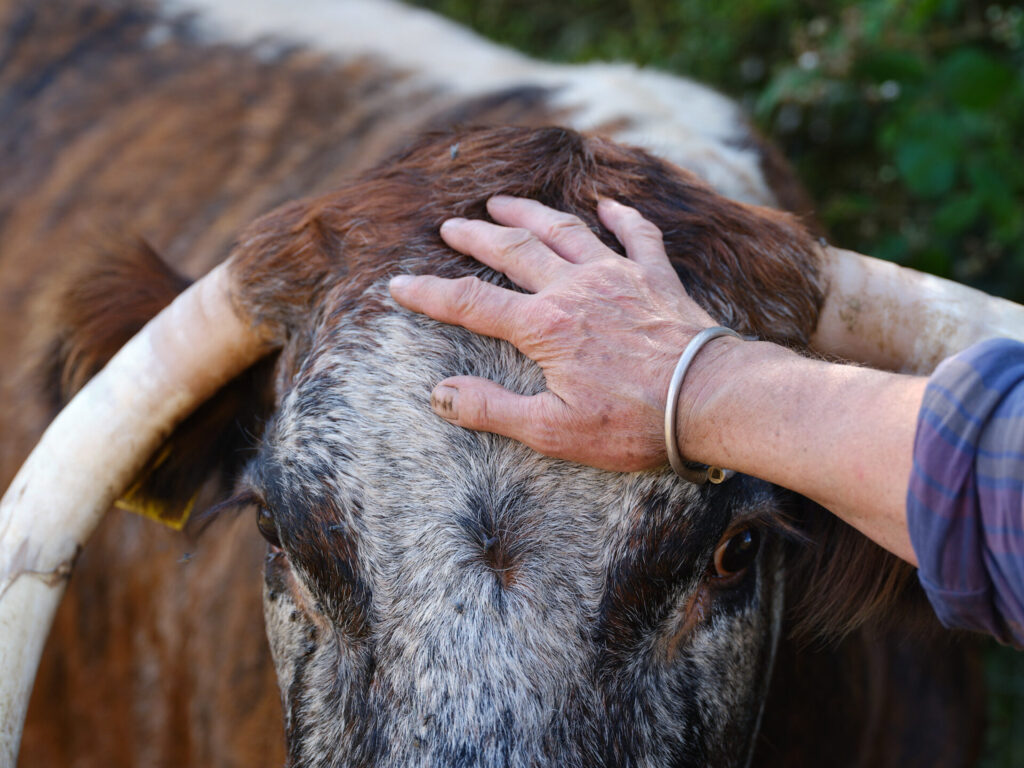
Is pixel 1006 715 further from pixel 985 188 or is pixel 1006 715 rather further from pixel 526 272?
pixel 526 272

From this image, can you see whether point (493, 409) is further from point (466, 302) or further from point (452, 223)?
point (452, 223)

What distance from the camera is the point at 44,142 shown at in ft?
11.6

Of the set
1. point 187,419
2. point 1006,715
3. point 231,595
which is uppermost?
point 187,419

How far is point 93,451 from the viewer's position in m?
1.92

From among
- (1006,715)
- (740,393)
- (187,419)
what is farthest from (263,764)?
(1006,715)

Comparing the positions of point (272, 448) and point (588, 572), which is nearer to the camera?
point (588, 572)

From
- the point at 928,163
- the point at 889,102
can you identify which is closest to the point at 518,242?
the point at 928,163

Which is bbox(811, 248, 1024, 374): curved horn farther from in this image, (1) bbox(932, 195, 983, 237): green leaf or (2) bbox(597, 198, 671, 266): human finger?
(1) bbox(932, 195, 983, 237): green leaf

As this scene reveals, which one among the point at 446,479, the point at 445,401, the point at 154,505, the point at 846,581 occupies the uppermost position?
the point at 445,401

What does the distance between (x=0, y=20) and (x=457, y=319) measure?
3.04 m

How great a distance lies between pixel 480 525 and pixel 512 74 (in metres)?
2.22

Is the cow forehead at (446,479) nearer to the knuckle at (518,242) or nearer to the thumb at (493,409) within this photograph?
the thumb at (493,409)

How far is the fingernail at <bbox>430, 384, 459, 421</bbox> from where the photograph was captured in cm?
161

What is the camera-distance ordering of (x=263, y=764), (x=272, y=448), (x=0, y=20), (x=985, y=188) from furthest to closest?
1. (x=0, y=20)
2. (x=985, y=188)
3. (x=263, y=764)
4. (x=272, y=448)
